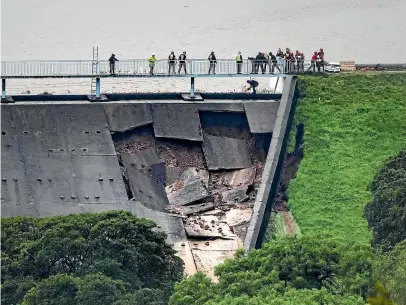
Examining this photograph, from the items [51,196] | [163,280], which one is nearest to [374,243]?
[163,280]

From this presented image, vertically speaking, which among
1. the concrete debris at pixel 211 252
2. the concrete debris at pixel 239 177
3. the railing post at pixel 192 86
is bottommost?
the concrete debris at pixel 211 252

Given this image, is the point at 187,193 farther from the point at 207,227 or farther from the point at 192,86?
the point at 192,86

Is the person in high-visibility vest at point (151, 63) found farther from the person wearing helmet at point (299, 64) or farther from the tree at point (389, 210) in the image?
the tree at point (389, 210)

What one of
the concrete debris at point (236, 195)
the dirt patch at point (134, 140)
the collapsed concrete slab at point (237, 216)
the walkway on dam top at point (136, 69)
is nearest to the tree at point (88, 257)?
the collapsed concrete slab at point (237, 216)

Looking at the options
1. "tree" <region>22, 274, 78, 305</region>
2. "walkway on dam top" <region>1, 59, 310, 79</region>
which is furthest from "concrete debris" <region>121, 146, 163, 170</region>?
"tree" <region>22, 274, 78, 305</region>

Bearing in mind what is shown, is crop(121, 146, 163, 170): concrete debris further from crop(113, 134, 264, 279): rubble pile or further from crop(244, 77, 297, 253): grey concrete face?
crop(244, 77, 297, 253): grey concrete face

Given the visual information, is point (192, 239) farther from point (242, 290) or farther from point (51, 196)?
point (242, 290)

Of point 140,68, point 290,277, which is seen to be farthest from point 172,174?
point 290,277
